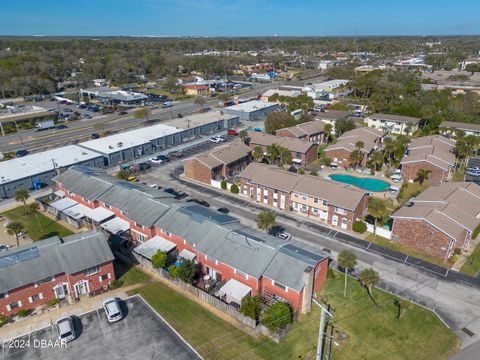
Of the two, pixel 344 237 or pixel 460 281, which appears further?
pixel 344 237

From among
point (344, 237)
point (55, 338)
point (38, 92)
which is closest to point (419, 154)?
point (344, 237)

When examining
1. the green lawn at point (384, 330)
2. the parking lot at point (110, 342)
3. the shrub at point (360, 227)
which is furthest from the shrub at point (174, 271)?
the shrub at point (360, 227)

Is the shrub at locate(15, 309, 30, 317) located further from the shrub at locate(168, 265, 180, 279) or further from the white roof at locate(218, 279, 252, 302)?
the white roof at locate(218, 279, 252, 302)

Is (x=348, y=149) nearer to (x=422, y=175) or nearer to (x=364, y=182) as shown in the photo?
(x=364, y=182)

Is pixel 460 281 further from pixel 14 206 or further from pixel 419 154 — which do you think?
pixel 14 206

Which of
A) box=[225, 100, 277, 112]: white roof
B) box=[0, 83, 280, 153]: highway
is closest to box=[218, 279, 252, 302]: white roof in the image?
box=[0, 83, 280, 153]: highway

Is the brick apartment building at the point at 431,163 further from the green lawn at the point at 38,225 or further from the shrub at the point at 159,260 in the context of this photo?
the green lawn at the point at 38,225

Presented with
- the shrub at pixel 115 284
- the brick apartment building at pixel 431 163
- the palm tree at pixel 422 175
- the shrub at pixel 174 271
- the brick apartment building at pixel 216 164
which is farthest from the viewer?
the brick apartment building at pixel 216 164
